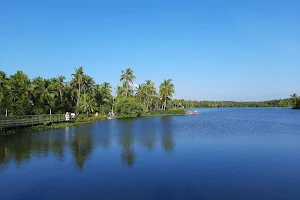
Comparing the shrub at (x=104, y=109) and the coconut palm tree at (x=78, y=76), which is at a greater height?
the coconut palm tree at (x=78, y=76)

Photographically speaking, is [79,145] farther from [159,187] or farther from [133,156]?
[159,187]

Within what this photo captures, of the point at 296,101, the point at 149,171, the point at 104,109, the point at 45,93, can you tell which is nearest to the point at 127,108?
the point at 104,109

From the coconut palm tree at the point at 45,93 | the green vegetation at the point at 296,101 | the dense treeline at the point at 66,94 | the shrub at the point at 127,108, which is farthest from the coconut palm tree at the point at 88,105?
the green vegetation at the point at 296,101

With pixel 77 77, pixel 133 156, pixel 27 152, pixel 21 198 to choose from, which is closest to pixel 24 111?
pixel 77 77

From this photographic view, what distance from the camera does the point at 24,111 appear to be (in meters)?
47.8

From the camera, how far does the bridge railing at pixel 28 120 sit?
35050mm

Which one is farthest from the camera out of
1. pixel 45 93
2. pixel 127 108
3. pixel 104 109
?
pixel 104 109

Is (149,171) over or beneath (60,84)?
beneath

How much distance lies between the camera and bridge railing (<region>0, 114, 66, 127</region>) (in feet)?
115

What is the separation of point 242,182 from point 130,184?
6.06 metres

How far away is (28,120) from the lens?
134 feet

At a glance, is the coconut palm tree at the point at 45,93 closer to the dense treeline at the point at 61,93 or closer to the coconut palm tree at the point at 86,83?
the dense treeline at the point at 61,93

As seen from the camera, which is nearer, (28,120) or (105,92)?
(28,120)

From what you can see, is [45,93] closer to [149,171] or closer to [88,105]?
[88,105]
